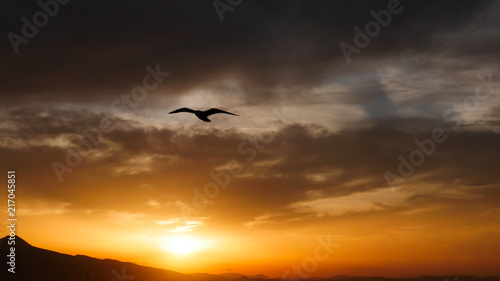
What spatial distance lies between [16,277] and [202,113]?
193224 millimetres

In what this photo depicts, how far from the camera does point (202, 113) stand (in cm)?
4016

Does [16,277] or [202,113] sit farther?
[16,277]

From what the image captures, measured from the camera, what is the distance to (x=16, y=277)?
198 m

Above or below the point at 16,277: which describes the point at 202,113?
above
